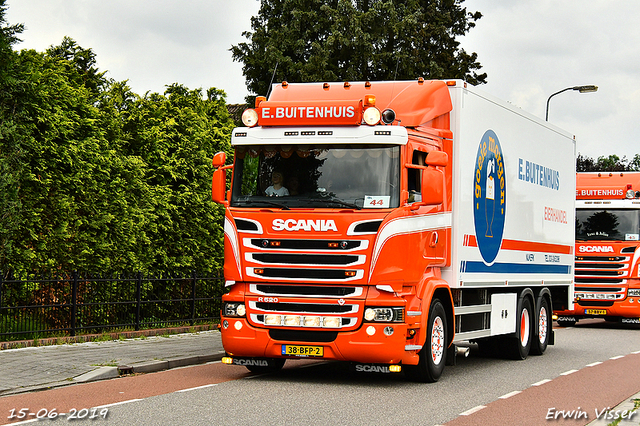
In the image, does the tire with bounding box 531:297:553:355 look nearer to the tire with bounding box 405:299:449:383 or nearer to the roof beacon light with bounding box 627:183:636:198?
the tire with bounding box 405:299:449:383

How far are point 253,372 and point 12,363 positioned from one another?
126 inches

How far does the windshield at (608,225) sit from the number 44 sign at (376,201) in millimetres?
13751

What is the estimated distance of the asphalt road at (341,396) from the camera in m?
8.96

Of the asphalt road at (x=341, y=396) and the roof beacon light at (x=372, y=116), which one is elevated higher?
the roof beacon light at (x=372, y=116)

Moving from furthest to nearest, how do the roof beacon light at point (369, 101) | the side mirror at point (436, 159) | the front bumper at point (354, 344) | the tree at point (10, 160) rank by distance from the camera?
the tree at point (10, 160) → the roof beacon light at point (369, 101) → the side mirror at point (436, 159) → the front bumper at point (354, 344)

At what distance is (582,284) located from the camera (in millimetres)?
23609

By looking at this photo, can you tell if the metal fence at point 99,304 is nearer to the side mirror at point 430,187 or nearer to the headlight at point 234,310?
the headlight at point 234,310

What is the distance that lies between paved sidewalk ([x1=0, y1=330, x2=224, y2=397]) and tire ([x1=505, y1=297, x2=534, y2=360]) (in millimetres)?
4913

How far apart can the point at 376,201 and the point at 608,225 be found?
13.9 meters

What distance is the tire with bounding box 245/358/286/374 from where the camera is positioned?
11.8 meters

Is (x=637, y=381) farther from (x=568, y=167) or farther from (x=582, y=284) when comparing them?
(x=582, y=284)

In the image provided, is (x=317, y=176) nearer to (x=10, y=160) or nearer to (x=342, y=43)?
(x=10, y=160)

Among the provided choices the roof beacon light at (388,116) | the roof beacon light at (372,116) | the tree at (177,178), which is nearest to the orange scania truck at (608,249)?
the tree at (177,178)

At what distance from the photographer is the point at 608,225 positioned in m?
23.3
